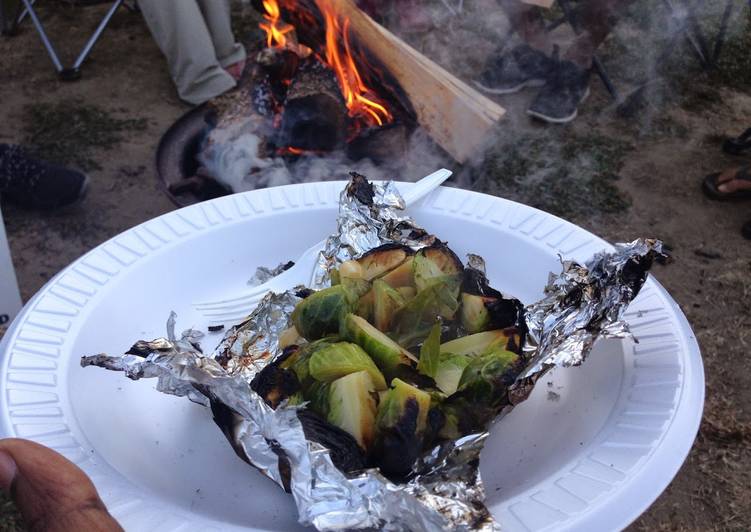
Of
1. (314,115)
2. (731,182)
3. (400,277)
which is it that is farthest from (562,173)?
(400,277)

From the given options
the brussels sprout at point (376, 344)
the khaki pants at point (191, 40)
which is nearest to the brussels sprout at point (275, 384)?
the brussels sprout at point (376, 344)

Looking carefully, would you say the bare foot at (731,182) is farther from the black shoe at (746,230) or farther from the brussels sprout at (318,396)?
the brussels sprout at (318,396)

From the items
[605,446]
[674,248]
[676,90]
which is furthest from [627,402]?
[676,90]

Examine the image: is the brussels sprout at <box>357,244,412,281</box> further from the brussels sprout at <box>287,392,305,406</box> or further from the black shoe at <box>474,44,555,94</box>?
the black shoe at <box>474,44,555,94</box>

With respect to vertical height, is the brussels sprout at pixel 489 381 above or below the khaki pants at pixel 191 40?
above

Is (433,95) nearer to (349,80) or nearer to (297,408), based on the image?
(349,80)
